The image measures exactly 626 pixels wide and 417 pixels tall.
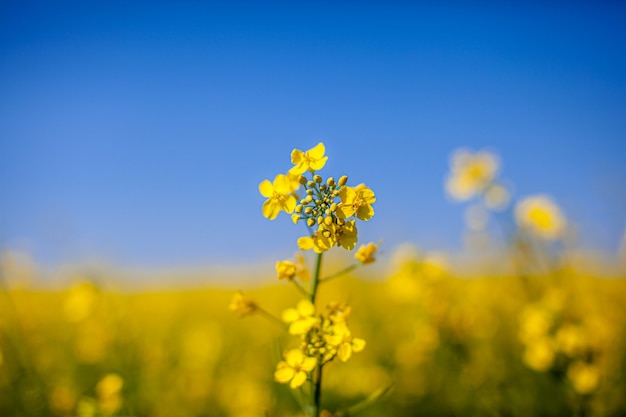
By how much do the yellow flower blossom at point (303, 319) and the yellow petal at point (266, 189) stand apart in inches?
17.4

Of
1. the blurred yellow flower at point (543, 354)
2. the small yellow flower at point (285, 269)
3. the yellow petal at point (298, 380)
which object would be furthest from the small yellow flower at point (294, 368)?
the blurred yellow flower at point (543, 354)

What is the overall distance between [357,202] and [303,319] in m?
0.51

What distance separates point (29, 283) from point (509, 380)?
226 inches

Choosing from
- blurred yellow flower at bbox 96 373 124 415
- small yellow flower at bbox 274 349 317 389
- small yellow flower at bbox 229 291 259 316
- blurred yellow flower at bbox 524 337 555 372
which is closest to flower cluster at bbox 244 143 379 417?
small yellow flower at bbox 274 349 317 389

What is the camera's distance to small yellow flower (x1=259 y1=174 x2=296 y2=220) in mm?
1607

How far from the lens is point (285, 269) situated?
1739 millimetres

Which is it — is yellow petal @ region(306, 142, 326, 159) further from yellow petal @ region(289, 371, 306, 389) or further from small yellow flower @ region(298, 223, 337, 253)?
yellow petal @ region(289, 371, 306, 389)

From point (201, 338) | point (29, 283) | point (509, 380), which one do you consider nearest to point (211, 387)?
point (201, 338)

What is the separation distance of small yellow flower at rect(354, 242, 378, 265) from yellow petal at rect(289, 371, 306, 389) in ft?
1.78

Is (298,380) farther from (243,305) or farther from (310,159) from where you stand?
(310,159)

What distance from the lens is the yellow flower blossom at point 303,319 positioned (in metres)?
1.59

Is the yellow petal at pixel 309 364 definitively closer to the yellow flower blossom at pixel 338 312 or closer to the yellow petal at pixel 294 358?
the yellow petal at pixel 294 358

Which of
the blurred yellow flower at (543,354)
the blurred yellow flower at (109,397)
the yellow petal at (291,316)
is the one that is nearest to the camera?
the yellow petal at (291,316)

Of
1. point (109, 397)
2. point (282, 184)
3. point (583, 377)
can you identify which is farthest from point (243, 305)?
point (583, 377)
